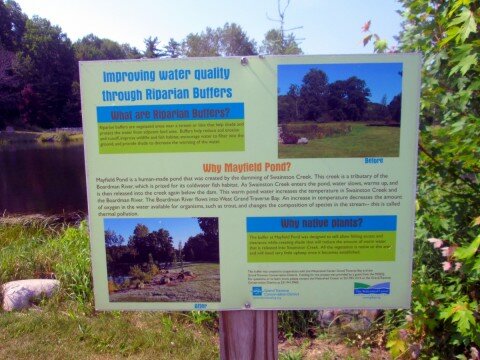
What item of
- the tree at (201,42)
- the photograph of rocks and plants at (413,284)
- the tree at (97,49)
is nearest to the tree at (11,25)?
the tree at (97,49)

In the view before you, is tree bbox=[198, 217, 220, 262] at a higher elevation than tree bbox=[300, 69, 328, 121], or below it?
below

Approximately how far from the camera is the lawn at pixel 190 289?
199cm

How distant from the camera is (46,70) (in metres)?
55.2

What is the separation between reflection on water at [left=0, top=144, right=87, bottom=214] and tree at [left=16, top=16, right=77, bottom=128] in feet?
86.6

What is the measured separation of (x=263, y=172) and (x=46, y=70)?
61143 millimetres

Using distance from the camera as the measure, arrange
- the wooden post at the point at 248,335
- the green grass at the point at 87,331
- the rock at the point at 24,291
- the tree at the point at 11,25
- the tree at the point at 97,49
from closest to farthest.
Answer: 1. the wooden post at the point at 248,335
2. the green grass at the point at 87,331
3. the rock at the point at 24,291
4. the tree at the point at 11,25
5. the tree at the point at 97,49

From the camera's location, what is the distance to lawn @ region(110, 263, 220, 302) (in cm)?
199

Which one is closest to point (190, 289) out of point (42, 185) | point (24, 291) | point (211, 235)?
point (211, 235)

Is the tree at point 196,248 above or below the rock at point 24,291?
above

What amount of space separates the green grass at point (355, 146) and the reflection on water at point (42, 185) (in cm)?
1254

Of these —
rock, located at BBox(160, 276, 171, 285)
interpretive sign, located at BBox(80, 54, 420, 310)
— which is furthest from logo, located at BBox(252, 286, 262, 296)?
rock, located at BBox(160, 276, 171, 285)

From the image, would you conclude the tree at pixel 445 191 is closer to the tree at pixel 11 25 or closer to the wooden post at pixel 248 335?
the wooden post at pixel 248 335

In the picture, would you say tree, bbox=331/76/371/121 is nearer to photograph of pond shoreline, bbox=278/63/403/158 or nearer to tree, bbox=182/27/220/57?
photograph of pond shoreline, bbox=278/63/403/158

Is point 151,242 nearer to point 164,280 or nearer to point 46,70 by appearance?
point 164,280
